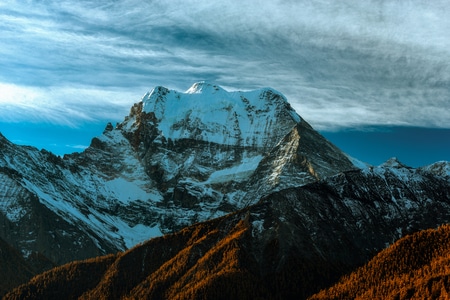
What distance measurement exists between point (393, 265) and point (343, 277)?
15612mm

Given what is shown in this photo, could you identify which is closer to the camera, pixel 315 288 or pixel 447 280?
pixel 447 280

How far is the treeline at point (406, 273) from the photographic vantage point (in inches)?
6403

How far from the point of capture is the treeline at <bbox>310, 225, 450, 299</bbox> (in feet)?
534

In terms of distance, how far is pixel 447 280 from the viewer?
160 m

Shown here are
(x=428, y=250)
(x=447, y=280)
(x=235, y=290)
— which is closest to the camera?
(x=447, y=280)

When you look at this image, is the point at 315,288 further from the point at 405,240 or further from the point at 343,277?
the point at 405,240

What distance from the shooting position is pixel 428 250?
18288 centimetres

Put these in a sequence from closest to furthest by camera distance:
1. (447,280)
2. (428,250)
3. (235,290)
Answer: (447,280)
(428,250)
(235,290)

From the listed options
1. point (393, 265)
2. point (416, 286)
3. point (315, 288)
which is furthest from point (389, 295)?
point (315, 288)

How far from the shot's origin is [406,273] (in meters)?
177

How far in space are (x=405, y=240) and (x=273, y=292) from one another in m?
38.7

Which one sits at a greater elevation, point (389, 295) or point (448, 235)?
point (448, 235)

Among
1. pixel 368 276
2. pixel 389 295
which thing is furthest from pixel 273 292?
pixel 389 295

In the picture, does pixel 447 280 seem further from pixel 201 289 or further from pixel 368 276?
pixel 201 289
